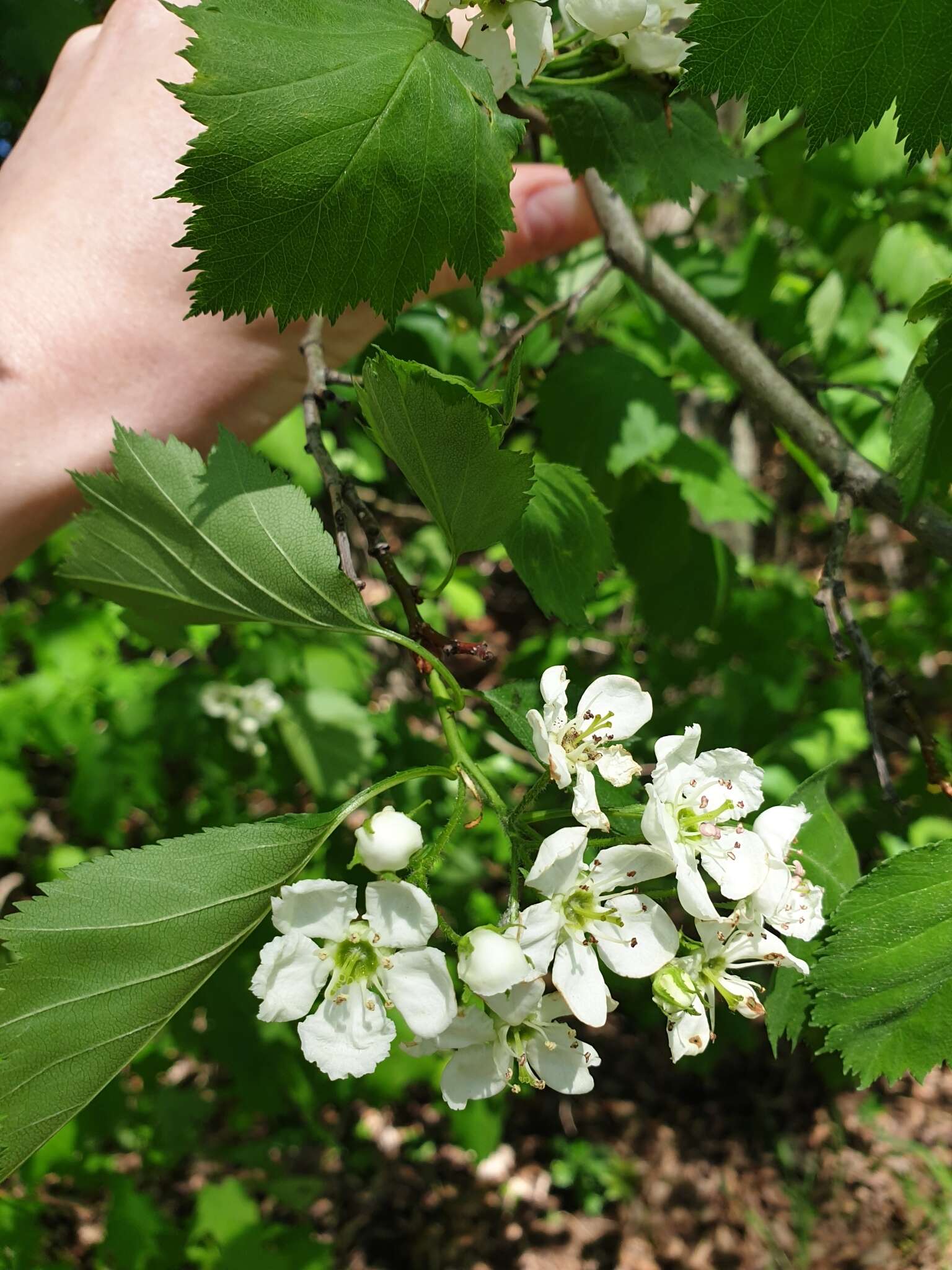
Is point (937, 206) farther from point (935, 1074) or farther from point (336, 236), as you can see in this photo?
point (935, 1074)

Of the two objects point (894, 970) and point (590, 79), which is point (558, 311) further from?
point (894, 970)

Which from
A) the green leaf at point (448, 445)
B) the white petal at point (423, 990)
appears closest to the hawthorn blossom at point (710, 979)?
the white petal at point (423, 990)

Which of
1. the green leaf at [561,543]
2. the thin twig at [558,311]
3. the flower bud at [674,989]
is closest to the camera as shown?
the flower bud at [674,989]

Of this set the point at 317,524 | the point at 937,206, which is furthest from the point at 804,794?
the point at 937,206

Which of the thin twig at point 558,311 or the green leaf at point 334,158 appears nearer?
the green leaf at point 334,158

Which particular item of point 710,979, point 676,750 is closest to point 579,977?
point 710,979

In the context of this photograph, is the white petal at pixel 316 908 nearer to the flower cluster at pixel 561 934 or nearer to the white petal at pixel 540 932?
the flower cluster at pixel 561 934
